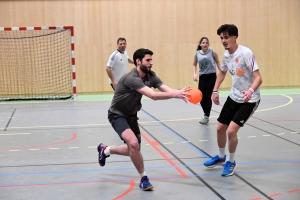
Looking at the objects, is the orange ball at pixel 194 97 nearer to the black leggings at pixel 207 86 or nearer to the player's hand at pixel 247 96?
the player's hand at pixel 247 96

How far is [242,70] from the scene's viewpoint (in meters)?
6.14

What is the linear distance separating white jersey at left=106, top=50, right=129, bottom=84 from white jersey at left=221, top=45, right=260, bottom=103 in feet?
17.1

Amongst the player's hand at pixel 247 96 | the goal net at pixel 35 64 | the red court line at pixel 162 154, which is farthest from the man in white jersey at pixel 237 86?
the goal net at pixel 35 64

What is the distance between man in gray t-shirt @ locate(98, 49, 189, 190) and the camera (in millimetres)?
5555

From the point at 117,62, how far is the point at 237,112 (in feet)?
18.2

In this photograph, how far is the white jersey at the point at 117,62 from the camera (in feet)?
36.4

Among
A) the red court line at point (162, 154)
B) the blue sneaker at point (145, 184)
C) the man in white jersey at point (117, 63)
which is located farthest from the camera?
the man in white jersey at point (117, 63)

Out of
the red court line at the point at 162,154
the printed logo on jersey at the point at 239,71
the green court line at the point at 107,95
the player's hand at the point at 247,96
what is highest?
the printed logo on jersey at the point at 239,71

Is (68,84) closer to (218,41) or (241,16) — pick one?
(218,41)

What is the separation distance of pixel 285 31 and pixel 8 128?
12954mm

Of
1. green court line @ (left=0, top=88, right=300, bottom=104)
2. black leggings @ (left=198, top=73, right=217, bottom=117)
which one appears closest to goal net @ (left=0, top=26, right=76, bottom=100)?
green court line @ (left=0, top=88, right=300, bottom=104)

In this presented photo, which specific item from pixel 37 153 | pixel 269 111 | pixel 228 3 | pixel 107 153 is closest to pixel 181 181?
pixel 107 153

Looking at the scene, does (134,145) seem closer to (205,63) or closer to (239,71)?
(239,71)

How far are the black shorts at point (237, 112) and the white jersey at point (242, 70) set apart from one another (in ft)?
0.22
